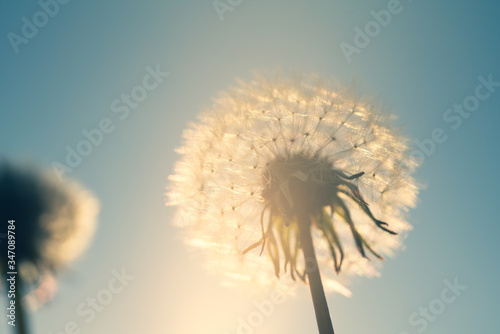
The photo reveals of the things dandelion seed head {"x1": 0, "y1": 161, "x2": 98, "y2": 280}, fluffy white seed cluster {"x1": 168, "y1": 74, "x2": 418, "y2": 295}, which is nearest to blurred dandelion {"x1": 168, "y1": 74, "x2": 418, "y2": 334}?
fluffy white seed cluster {"x1": 168, "y1": 74, "x2": 418, "y2": 295}

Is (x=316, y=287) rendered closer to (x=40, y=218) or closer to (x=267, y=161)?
(x=267, y=161)

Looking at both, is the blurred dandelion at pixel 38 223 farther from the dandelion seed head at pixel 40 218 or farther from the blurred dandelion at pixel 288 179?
the blurred dandelion at pixel 288 179

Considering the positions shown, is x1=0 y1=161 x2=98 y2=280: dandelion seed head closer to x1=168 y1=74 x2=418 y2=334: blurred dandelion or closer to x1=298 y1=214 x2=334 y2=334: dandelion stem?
x1=168 y1=74 x2=418 y2=334: blurred dandelion

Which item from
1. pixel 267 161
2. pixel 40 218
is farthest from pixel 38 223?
pixel 267 161

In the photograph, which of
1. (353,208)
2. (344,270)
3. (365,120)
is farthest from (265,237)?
(365,120)

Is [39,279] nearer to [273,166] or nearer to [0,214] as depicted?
[0,214]

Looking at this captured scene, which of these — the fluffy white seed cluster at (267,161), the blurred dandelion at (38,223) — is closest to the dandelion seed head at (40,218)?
the blurred dandelion at (38,223)
